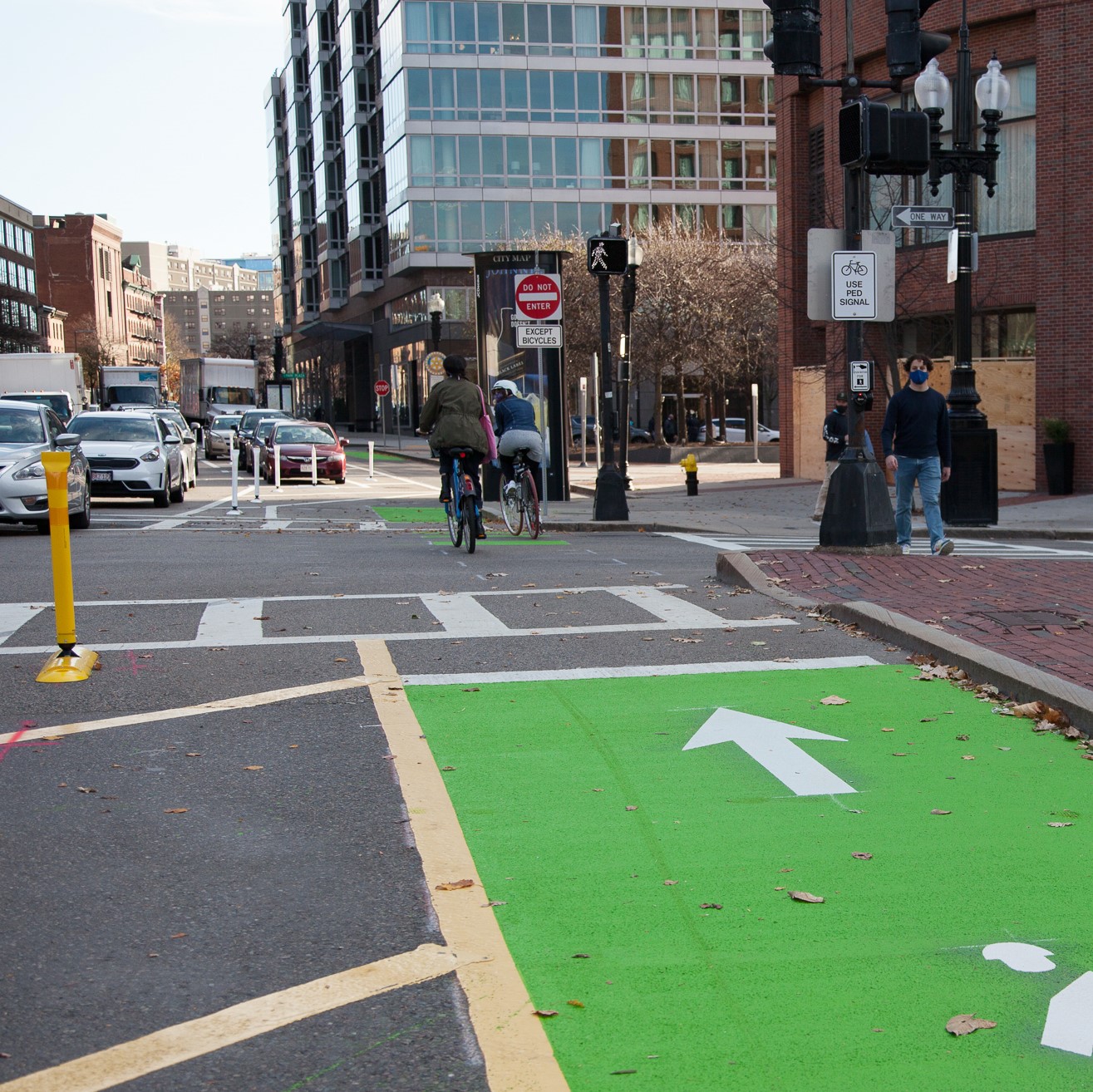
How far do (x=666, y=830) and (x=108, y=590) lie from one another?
797cm

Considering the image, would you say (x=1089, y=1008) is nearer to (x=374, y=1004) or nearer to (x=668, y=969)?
(x=668, y=969)

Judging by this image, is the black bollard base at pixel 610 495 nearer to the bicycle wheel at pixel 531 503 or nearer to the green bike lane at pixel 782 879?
the bicycle wheel at pixel 531 503

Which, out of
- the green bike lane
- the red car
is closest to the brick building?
the red car

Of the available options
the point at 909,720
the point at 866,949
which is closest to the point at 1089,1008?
the point at 866,949

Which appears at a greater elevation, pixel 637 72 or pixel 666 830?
pixel 637 72

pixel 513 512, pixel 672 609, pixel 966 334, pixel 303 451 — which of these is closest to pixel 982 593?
pixel 672 609

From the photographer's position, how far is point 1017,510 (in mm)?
22203

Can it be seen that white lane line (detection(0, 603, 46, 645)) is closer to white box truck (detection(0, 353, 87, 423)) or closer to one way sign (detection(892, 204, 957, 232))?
one way sign (detection(892, 204, 957, 232))

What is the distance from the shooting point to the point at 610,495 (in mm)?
20172

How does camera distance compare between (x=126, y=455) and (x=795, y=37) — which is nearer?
(x=795, y=37)

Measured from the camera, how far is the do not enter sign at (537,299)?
23703 millimetres

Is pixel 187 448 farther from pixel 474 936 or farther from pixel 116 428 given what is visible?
pixel 474 936

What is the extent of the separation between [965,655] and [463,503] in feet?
26.0

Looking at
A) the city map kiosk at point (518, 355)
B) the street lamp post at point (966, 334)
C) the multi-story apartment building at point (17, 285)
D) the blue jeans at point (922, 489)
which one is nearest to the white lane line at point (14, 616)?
the blue jeans at point (922, 489)
